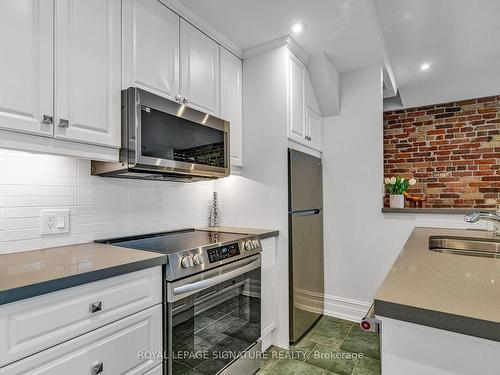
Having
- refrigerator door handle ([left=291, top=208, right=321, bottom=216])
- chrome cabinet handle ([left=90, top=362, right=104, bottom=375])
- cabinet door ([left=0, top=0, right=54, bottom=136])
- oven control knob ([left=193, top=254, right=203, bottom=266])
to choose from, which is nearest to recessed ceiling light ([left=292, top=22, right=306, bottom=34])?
refrigerator door handle ([left=291, top=208, right=321, bottom=216])

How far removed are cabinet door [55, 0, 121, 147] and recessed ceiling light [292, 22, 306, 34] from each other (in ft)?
3.86

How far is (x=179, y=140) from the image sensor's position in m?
1.74

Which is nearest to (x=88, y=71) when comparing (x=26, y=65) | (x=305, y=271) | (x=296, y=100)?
(x=26, y=65)

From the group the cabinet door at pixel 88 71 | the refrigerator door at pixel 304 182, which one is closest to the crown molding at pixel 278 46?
the refrigerator door at pixel 304 182

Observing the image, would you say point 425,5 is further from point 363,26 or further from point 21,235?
point 21,235

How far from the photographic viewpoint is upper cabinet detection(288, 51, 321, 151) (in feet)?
7.50

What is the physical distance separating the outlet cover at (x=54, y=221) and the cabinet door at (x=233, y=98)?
3.93ft

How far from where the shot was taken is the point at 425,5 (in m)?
2.09

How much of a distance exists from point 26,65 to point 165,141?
684 mm

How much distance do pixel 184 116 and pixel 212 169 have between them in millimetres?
397

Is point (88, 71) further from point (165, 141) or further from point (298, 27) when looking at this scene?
point (298, 27)

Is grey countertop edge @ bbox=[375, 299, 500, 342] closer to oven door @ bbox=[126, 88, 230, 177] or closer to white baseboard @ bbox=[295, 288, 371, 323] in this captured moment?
oven door @ bbox=[126, 88, 230, 177]

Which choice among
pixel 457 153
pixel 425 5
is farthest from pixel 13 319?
pixel 457 153

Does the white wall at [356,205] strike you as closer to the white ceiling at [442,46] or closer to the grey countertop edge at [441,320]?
the white ceiling at [442,46]
